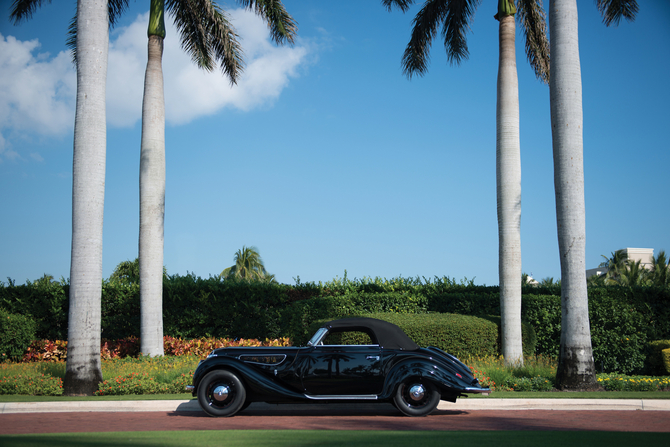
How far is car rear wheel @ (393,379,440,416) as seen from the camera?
7535 millimetres

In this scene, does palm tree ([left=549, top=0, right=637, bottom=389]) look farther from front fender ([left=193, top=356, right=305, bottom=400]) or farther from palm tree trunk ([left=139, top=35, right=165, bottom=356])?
palm tree trunk ([left=139, top=35, right=165, bottom=356])

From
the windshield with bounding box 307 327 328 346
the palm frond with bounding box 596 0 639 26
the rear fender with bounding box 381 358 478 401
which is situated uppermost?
the palm frond with bounding box 596 0 639 26

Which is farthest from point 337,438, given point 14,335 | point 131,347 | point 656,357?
point 14,335

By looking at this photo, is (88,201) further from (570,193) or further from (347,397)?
(570,193)

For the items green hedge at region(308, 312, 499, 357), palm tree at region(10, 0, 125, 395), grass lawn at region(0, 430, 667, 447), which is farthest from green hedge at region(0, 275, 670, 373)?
grass lawn at region(0, 430, 667, 447)

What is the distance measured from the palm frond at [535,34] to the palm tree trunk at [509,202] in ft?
7.28

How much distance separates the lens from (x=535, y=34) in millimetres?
15672

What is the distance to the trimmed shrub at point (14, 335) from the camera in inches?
575

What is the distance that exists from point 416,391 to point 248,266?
4335cm

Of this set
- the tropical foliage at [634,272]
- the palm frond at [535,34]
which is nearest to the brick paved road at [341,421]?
the palm frond at [535,34]

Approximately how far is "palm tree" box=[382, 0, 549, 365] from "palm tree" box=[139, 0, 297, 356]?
4.39m

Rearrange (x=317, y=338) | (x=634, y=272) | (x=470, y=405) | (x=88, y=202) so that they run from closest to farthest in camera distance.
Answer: (x=317, y=338), (x=470, y=405), (x=88, y=202), (x=634, y=272)

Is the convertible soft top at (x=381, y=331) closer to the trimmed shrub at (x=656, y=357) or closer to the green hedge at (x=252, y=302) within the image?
the green hedge at (x=252, y=302)

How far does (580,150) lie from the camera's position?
1067 centimetres
